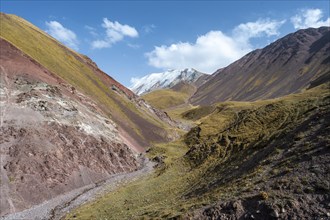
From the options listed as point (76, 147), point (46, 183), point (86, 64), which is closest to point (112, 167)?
point (76, 147)

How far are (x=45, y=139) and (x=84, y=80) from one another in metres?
60.1

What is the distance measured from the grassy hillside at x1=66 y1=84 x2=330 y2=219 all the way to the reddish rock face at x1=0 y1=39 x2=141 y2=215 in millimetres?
12338

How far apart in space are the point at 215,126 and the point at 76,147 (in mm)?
39595

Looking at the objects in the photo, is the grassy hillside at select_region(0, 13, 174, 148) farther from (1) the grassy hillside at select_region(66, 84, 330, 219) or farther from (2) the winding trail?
(1) the grassy hillside at select_region(66, 84, 330, 219)

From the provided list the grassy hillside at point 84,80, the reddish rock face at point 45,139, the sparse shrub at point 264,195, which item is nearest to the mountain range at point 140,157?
the sparse shrub at point 264,195

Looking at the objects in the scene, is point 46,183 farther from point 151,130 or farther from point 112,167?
point 151,130

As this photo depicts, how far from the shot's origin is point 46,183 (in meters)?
54.1

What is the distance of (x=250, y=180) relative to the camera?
27578 mm

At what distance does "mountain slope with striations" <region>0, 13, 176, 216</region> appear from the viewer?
52944 millimetres

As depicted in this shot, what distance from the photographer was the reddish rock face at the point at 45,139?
52.4 metres

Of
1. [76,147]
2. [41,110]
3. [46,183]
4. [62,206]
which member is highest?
[41,110]

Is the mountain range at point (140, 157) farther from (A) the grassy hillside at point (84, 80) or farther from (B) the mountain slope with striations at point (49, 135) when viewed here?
(A) the grassy hillside at point (84, 80)

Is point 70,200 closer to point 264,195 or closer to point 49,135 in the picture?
point 49,135

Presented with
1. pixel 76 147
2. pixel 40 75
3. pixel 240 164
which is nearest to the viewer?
pixel 240 164
